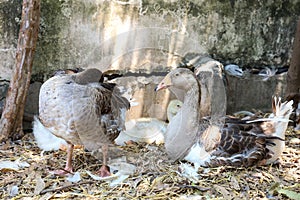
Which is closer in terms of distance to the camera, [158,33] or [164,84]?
[164,84]

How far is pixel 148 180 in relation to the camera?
10.4ft

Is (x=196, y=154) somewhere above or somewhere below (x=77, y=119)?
below

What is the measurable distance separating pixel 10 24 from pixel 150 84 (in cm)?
137

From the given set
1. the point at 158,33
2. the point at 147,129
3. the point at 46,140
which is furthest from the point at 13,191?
the point at 158,33

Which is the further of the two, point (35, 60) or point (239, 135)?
point (35, 60)

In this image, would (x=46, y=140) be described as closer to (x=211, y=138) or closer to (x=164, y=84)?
(x=164, y=84)

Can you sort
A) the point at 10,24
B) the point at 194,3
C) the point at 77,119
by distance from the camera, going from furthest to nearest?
the point at 194,3, the point at 10,24, the point at 77,119

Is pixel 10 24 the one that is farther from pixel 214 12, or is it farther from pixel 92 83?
pixel 214 12

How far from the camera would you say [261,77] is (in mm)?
4680

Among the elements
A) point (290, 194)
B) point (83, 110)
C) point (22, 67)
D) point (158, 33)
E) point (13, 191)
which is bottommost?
point (13, 191)

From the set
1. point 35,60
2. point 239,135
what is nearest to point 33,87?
point 35,60

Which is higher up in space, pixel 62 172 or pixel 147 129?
pixel 147 129

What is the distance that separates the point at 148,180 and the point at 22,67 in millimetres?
1440

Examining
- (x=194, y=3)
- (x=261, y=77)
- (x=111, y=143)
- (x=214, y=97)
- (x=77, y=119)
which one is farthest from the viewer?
(x=261, y=77)
